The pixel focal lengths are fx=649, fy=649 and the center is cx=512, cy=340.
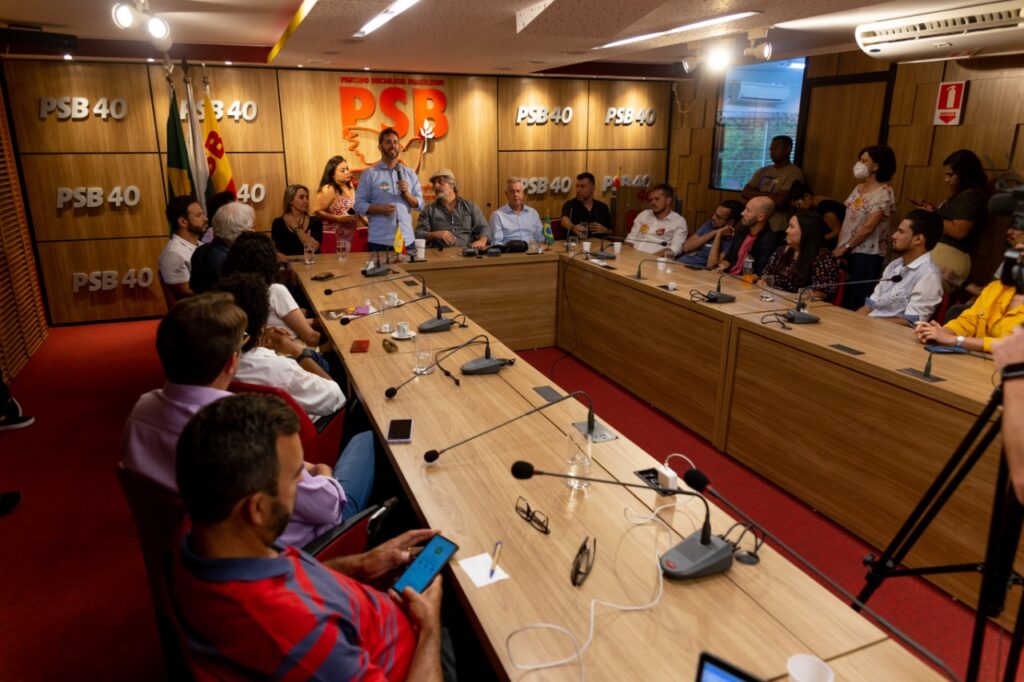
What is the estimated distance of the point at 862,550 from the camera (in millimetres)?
2965

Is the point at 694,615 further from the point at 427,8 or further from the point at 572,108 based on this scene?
the point at 572,108

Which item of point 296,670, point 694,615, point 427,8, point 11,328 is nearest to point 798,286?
point 427,8

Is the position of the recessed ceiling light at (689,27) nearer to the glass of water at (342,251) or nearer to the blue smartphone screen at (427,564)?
the glass of water at (342,251)

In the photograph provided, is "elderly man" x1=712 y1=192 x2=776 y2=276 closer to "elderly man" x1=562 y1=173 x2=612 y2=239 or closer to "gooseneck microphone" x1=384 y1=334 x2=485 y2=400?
"elderly man" x1=562 y1=173 x2=612 y2=239

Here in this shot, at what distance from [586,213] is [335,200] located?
8.37ft

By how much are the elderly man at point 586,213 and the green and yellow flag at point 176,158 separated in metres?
3.58

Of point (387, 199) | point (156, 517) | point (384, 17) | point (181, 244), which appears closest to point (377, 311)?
point (181, 244)

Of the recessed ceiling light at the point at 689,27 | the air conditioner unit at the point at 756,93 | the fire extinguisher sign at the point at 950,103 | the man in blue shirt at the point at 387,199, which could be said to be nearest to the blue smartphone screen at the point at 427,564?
the recessed ceiling light at the point at 689,27

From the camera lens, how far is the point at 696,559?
1.58m

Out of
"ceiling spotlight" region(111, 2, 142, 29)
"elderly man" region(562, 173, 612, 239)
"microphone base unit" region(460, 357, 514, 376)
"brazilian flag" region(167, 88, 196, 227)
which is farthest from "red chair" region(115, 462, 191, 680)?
"elderly man" region(562, 173, 612, 239)

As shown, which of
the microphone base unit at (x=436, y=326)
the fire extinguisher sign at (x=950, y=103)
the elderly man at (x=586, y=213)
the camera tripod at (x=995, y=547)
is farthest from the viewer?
the elderly man at (x=586, y=213)

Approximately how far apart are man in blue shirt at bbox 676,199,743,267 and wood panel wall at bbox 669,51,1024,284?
144cm

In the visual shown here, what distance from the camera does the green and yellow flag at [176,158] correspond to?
578cm

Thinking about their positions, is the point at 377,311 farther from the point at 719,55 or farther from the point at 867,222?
the point at 719,55
